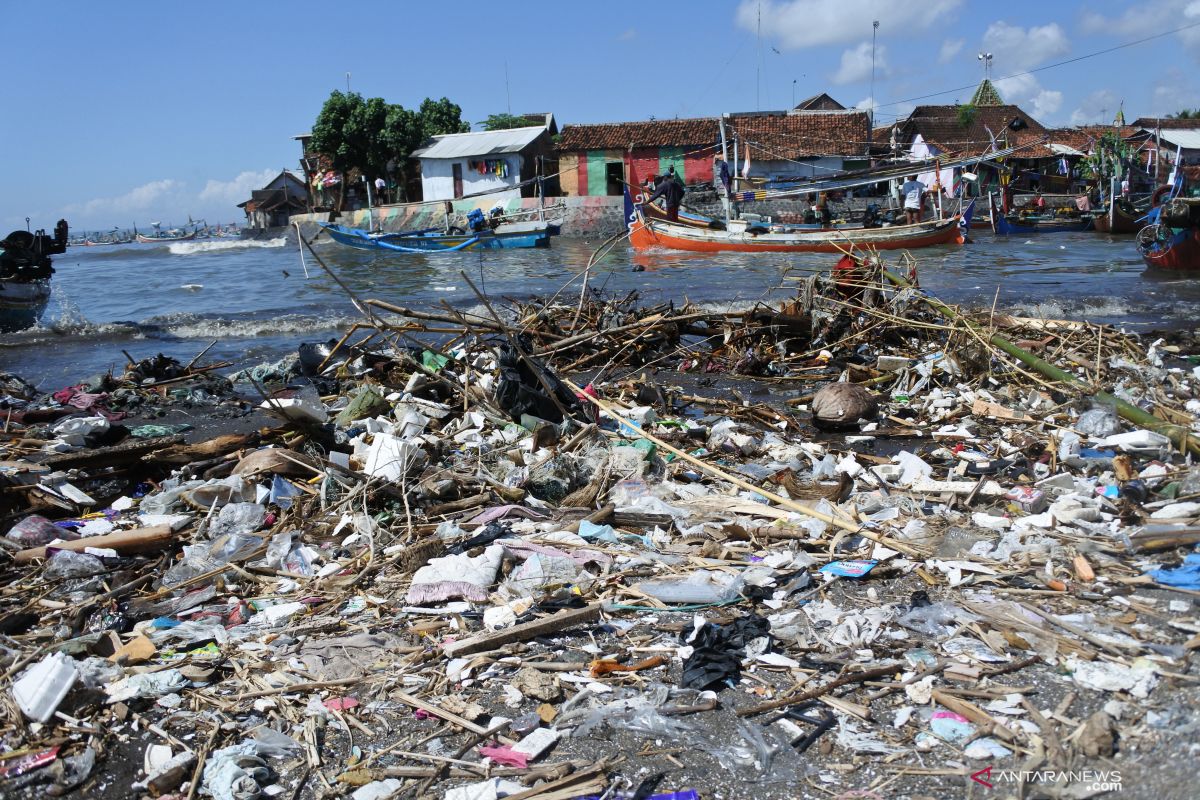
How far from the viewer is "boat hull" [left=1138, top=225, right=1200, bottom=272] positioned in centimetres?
1655

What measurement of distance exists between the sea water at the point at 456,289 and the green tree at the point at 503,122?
22032mm

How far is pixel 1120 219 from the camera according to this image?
2888 cm

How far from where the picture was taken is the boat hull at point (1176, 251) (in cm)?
1655

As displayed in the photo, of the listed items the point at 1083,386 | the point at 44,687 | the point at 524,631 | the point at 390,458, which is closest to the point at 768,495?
the point at 524,631

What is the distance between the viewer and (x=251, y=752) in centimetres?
256

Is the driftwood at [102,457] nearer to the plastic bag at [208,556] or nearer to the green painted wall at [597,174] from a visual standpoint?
the plastic bag at [208,556]

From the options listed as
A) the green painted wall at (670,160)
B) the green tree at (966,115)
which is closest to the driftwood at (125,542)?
the green painted wall at (670,160)

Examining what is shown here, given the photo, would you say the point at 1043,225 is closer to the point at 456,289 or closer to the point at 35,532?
the point at 456,289

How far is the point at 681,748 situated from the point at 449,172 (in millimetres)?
42002

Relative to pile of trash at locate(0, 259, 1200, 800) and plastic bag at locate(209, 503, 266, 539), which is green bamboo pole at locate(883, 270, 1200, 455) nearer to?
pile of trash at locate(0, 259, 1200, 800)

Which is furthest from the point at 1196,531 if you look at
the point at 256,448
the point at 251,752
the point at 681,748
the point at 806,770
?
the point at 256,448

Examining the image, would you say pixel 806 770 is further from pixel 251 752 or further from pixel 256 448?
pixel 256 448

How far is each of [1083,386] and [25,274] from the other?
19.4 metres

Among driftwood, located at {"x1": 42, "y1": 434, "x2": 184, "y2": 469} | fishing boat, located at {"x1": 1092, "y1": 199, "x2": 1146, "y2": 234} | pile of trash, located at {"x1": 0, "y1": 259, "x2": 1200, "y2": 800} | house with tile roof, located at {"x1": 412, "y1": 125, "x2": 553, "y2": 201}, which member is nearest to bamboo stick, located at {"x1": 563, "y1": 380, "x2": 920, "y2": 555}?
pile of trash, located at {"x1": 0, "y1": 259, "x2": 1200, "y2": 800}
